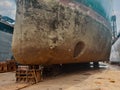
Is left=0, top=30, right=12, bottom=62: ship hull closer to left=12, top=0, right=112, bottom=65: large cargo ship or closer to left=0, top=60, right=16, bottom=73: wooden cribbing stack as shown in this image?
left=0, top=60, right=16, bottom=73: wooden cribbing stack

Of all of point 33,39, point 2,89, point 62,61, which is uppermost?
point 33,39

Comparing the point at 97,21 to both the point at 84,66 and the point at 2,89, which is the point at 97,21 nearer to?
the point at 84,66

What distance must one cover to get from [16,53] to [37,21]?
1249mm

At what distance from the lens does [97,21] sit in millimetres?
10102

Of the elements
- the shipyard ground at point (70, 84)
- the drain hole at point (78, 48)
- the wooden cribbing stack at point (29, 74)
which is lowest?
the shipyard ground at point (70, 84)

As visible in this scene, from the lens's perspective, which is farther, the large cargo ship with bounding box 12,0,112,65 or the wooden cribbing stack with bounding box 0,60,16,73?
the wooden cribbing stack with bounding box 0,60,16,73

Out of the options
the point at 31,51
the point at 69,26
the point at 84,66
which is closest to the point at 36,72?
the point at 31,51

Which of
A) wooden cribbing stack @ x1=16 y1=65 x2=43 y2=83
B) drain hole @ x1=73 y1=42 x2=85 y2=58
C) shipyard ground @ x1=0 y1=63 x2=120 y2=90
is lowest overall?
shipyard ground @ x1=0 y1=63 x2=120 y2=90

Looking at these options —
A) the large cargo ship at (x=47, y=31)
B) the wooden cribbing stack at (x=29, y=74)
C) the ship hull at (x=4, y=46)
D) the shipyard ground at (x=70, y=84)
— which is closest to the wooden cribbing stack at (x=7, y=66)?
the ship hull at (x=4, y=46)

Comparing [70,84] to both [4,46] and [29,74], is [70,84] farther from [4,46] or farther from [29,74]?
[4,46]

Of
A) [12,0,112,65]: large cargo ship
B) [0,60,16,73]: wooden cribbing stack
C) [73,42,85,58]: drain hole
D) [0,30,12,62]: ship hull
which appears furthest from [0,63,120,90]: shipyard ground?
[0,30,12,62]: ship hull

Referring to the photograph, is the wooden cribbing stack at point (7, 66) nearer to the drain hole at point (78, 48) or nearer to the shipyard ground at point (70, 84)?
the shipyard ground at point (70, 84)

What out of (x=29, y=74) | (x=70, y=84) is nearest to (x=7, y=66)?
(x=29, y=74)

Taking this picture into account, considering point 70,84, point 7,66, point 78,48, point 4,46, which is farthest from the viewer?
point 4,46
